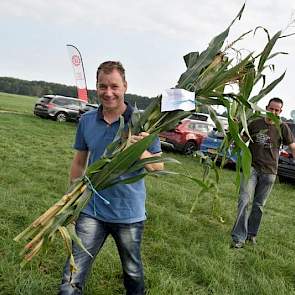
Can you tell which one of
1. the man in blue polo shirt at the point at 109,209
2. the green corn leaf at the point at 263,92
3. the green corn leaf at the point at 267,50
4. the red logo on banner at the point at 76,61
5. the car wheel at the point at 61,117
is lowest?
the car wheel at the point at 61,117

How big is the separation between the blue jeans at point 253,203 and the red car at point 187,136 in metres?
8.81

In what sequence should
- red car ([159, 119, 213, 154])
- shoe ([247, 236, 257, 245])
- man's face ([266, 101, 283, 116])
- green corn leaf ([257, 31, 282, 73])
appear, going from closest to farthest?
green corn leaf ([257, 31, 282, 73]) → man's face ([266, 101, 283, 116]) → shoe ([247, 236, 257, 245]) → red car ([159, 119, 213, 154])

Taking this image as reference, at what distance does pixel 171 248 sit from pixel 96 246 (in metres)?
2.15

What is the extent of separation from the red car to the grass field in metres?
5.62

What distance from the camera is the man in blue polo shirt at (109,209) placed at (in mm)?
Answer: 2838

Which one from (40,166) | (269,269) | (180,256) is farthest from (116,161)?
(40,166)

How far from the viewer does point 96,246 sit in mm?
2975

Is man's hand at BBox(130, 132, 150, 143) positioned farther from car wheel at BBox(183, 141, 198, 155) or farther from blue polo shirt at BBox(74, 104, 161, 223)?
car wheel at BBox(183, 141, 198, 155)

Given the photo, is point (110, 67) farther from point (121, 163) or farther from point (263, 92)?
point (263, 92)

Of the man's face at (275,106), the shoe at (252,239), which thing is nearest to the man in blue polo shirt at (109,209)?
the man's face at (275,106)

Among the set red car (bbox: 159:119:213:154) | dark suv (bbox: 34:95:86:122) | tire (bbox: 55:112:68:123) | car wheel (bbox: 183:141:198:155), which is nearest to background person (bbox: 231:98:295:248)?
red car (bbox: 159:119:213:154)

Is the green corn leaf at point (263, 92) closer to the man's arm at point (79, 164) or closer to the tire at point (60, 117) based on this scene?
the man's arm at point (79, 164)

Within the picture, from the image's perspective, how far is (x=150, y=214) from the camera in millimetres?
6258

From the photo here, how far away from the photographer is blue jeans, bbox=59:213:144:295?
2.90 m
